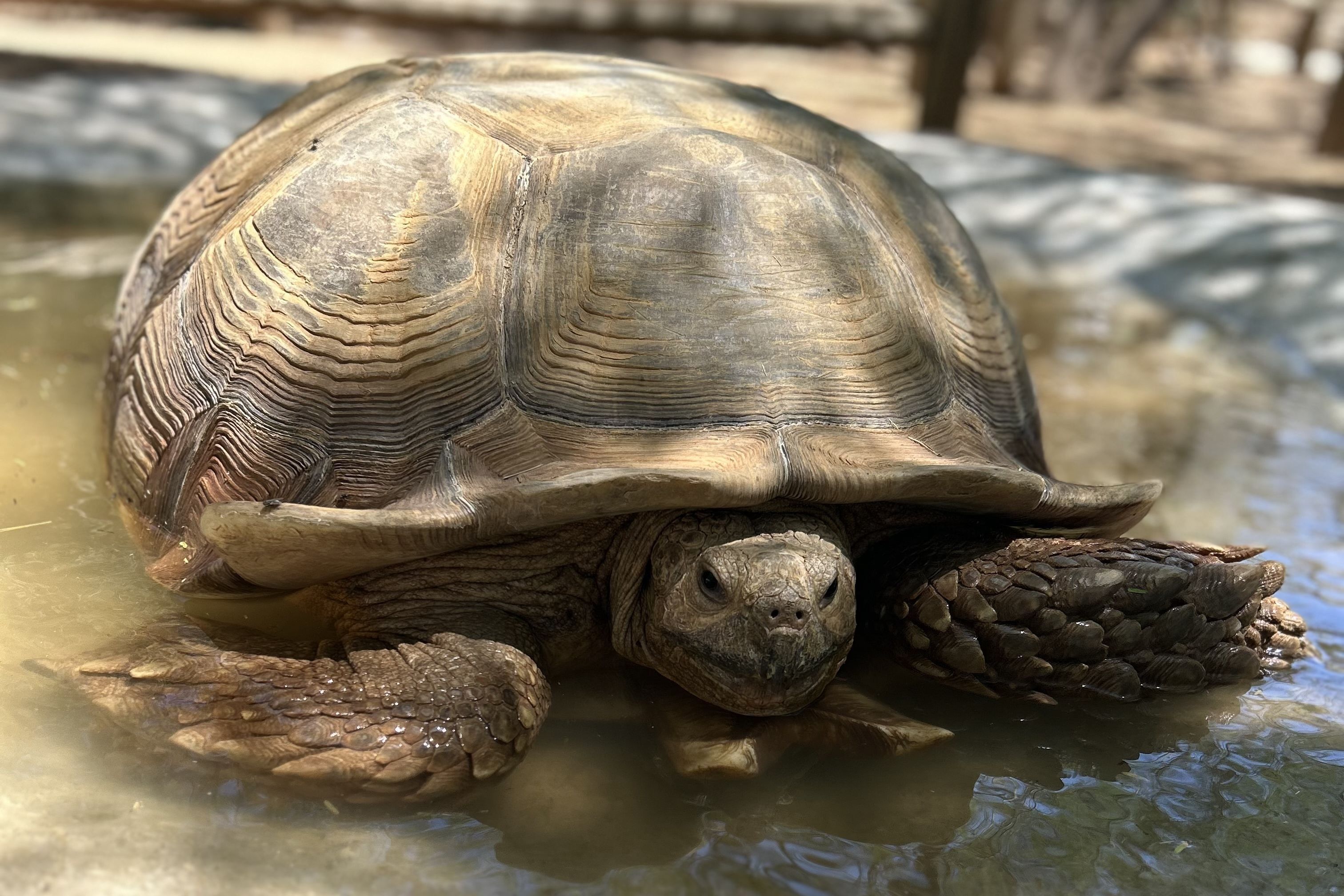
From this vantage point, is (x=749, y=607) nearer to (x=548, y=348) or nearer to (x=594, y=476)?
(x=594, y=476)

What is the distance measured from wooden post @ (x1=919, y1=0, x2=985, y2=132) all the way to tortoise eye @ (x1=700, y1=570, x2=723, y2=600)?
6.70 meters

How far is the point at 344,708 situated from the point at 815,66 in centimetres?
1274

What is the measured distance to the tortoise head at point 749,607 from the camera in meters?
2.11

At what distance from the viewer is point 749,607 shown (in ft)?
6.96

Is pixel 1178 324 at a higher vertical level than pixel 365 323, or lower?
lower

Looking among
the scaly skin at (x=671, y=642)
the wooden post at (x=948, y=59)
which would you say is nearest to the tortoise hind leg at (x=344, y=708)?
the scaly skin at (x=671, y=642)

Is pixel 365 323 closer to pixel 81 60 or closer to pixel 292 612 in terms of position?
pixel 292 612

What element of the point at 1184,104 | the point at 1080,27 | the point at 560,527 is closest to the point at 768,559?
the point at 560,527

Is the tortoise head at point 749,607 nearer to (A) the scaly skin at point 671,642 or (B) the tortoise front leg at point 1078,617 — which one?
(A) the scaly skin at point 671,642

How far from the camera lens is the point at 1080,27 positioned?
12.2 meters

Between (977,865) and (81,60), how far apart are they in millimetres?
7402

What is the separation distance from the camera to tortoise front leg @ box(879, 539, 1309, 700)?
2375 millimetres

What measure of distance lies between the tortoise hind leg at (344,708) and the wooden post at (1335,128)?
9843 mm

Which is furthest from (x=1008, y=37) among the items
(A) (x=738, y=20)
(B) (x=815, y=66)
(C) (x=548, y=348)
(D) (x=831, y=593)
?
(D) (x=831, y=593)
